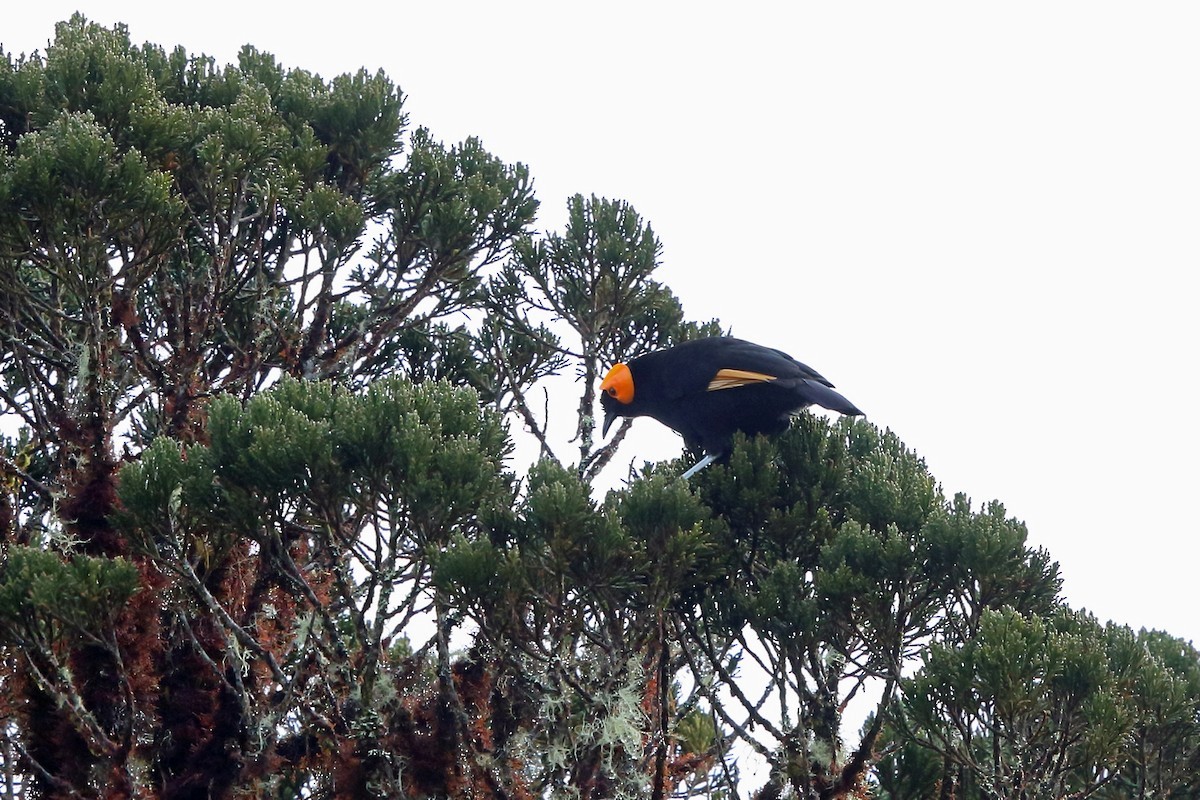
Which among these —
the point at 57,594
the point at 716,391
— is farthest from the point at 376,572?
the point at 716,391

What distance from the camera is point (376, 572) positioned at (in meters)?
4.91

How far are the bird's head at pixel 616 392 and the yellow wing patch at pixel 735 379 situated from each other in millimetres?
555

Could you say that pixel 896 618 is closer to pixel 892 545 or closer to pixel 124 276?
pixel 892 545

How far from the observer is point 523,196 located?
727 cm

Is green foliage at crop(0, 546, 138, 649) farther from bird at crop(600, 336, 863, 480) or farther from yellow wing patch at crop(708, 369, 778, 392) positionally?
yellow wing patch at crop(708, 369, 778, 392)

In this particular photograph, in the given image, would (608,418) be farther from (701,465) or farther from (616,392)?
(701,465)

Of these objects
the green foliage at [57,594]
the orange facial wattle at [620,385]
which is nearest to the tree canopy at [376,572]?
the green foliage at [57,594]

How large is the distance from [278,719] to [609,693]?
4.43ft

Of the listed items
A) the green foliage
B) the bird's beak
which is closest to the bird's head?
the bird's beak

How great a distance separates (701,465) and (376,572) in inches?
58.7

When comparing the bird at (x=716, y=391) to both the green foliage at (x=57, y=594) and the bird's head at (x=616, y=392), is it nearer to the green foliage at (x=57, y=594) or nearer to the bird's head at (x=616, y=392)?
the bird's head at (x=616, y=392)

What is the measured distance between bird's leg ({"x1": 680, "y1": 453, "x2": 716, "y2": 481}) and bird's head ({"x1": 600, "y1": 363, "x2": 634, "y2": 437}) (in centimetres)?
65

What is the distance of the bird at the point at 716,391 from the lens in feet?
20.2

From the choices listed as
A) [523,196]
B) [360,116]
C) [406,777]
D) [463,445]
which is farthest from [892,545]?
[360,116]
